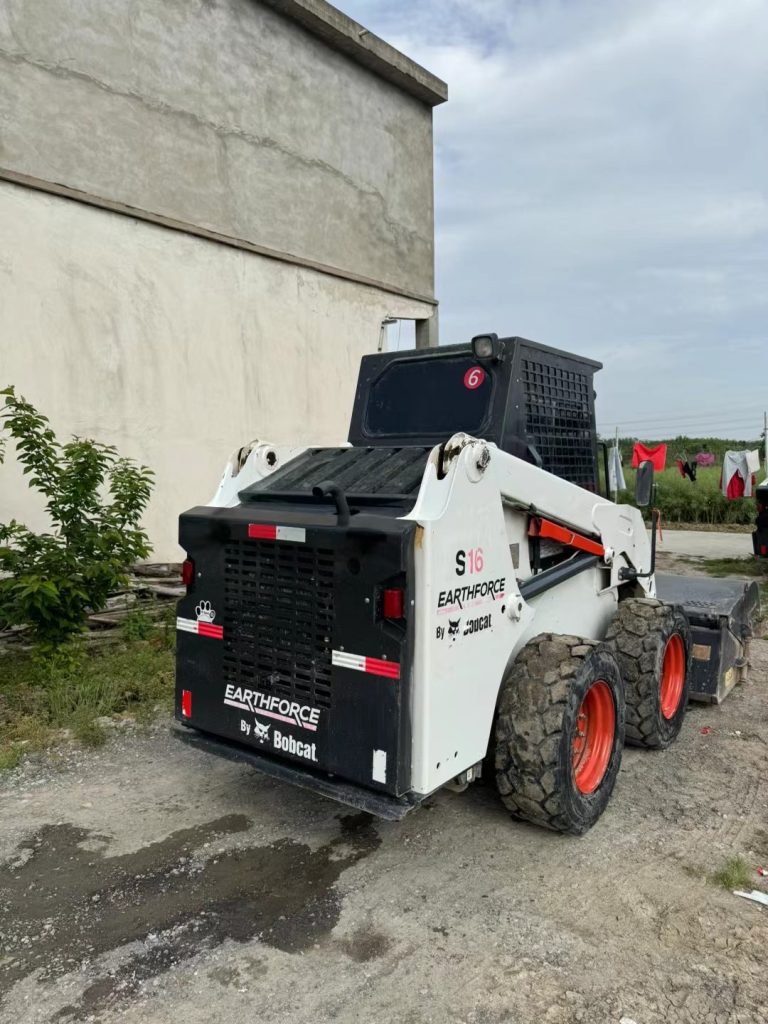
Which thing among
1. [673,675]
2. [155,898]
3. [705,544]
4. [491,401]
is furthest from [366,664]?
[705,544]

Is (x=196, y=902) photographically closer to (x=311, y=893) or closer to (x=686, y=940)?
(x=311, y=893)

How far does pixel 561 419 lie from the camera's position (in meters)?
4.68

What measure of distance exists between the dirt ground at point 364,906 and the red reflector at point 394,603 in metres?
1.23

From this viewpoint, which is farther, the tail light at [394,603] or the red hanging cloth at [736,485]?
the red hanging cloth at [736,485]

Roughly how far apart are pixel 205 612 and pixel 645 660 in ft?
8.58

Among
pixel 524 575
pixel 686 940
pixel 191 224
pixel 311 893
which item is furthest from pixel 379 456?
pixel 191 224

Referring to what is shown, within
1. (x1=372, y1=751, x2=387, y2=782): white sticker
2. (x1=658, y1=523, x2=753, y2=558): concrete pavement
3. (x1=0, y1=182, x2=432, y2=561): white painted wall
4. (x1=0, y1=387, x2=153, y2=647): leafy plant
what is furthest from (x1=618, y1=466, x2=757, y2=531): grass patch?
(x1=372, y1=751, x2=387, y2=782): white sticker

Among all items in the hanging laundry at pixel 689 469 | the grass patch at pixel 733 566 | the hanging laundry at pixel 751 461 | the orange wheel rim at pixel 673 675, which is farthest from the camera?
the hanging laundry at pixel 689 469

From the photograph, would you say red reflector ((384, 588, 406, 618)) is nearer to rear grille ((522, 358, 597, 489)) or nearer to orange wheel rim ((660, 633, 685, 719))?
rear grille ((522, 358, 597, 489))

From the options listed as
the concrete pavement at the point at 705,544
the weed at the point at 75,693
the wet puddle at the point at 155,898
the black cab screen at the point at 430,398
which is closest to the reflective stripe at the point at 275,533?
the black cab screen at the point at 430,398

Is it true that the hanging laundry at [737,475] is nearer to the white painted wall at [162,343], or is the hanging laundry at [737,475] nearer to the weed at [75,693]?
the white painted wall at [162,343]

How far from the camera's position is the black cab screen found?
167 inches

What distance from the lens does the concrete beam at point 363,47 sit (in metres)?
9.64

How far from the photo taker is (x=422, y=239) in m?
12.0
